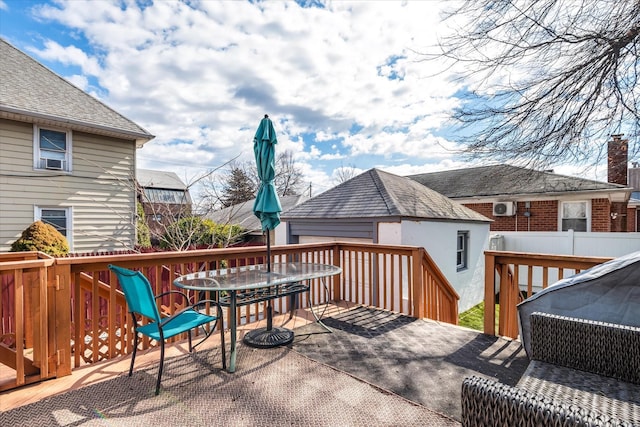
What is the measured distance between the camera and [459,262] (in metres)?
9.09

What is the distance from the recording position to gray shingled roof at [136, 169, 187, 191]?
24.2m

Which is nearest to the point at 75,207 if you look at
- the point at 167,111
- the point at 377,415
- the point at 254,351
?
the point at 167,111

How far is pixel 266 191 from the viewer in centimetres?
356

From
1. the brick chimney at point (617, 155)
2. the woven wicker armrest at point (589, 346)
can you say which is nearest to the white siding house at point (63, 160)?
the woven wicker armrest at point (589, 346)

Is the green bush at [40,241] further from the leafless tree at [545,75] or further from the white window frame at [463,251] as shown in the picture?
the white window frame at [463,251]

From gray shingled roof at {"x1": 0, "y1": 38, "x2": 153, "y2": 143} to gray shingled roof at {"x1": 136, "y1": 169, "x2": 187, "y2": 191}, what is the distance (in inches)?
585

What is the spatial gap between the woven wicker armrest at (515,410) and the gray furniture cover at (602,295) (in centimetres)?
166

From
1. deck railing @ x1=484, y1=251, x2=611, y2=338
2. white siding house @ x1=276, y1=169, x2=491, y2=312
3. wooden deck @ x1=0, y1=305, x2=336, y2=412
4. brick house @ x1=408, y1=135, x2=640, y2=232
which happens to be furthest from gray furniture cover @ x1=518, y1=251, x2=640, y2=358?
brick house @ x1=408, y1=135, x2=640, y2=232

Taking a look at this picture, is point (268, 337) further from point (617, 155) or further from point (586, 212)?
point (586, 212)

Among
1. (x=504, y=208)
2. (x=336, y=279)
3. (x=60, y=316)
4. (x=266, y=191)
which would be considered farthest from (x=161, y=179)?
(x=60, y=316)

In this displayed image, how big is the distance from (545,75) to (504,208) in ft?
28.9

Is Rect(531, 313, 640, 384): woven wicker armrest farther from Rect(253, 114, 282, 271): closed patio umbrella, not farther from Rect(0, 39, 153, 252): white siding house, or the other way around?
Rect(0, 39, 153, 252): white siding house

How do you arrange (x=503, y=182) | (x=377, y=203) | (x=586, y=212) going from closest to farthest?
(x=503, y=182), (x=377, y=203), (x=586, y=212)

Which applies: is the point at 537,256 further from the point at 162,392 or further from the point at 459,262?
the point at 459,262
